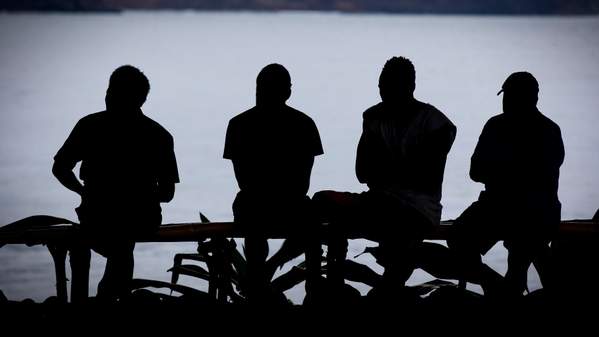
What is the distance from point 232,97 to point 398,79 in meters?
31.7

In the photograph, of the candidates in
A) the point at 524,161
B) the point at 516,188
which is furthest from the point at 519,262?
the point at 524,161

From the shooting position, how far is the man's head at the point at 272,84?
4.03m

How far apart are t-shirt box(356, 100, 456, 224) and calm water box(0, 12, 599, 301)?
8727 millimetres

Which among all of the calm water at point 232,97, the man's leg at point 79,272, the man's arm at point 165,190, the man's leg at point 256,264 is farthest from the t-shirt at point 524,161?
the calm water at point 232,97

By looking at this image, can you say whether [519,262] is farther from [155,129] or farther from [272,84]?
[155,129]

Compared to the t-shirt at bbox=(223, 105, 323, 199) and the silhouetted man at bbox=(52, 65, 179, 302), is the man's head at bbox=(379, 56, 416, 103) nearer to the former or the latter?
the t-shirt at bbox=(223, 105, 323, 199)

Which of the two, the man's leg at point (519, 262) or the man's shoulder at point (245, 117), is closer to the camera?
the man's leg at point (519, 262)

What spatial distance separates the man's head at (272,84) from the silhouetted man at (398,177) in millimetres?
352

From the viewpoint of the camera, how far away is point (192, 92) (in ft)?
125

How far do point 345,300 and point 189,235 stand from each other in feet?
2.14

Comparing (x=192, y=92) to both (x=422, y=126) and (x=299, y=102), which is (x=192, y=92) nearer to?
(x=299, y=102)

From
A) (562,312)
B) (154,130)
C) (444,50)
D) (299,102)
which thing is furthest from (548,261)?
(444,50)

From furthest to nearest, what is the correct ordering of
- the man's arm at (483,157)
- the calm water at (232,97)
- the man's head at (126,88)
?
the calm water at (232,97) < the man's arm at (483,157) < the man's head at (126,88)

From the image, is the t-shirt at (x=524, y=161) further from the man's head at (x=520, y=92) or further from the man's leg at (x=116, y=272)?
the man's leg at (x=116, y=272)
